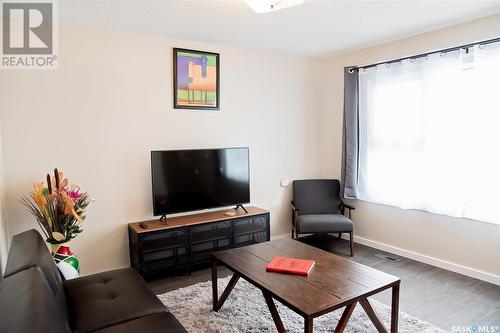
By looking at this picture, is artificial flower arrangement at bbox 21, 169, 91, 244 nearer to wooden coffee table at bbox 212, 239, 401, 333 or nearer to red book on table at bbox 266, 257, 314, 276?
wooden coffee table at bbox 212, 239, 401, 333

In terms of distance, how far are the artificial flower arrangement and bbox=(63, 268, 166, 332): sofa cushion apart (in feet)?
1.83

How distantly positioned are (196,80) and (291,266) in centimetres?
232

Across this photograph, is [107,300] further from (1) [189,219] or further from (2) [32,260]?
(1) [189,219]

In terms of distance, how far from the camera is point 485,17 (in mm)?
3021

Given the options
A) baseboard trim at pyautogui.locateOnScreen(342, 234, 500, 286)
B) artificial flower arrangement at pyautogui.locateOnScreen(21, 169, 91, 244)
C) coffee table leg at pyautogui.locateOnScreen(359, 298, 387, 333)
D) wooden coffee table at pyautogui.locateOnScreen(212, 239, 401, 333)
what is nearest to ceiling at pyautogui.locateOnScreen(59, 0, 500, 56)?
artificial flower arrangement at pyautogui.locateOnScreen(21, 169, 91, 244)

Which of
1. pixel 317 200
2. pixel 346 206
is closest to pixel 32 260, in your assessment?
pixel 317 200

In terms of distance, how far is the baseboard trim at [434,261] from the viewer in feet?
10.3

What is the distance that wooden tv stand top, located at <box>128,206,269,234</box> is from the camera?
3.24 m

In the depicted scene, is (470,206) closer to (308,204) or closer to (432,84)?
(432,84)

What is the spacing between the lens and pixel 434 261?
3531mm

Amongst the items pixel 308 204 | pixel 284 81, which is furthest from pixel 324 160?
pixel 284 81

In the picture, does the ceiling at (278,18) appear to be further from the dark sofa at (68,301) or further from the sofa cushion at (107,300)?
the sofa cushion at (107,300)

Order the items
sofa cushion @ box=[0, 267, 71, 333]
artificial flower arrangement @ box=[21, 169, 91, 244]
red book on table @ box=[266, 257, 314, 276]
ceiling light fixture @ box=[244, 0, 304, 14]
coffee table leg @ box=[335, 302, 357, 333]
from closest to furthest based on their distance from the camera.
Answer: sofa cushion @ box=[0, 267, 71, 333]
coffee table leg @ box=[335, 302, 357, 333]
ceiling light fixture @ box=[244, 0, 304, 14]
red book on table @ box=[266, 257, 314, 276]
artificial flower arrangement @ box=[21, 169, 91, 244]

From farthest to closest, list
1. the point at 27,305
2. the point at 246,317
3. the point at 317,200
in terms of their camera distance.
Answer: the point at 317,200 → the point at 246,317 → the point at 27,305
